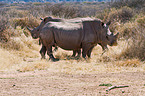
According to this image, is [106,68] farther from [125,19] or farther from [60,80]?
[125,19]

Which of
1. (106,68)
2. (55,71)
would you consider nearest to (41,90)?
(55,71)

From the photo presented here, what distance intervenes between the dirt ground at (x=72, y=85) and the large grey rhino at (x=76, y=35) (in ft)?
9.55

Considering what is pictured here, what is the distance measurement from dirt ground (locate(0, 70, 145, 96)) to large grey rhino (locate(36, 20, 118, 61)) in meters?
2.91

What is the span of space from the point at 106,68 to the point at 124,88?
288cm

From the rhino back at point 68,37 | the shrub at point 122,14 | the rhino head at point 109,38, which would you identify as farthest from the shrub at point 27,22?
the rhino head at point 109,38

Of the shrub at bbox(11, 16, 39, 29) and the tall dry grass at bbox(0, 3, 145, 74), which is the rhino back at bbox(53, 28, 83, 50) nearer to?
the tall dry grass at bbox(0, 3, 145, 74)

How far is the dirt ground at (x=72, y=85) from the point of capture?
539 cm

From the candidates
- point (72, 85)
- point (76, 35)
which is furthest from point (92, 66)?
point (72, 85)

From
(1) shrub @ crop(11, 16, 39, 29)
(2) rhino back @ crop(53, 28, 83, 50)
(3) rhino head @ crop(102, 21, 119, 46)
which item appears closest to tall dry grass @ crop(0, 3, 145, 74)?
(3) rhino head @ crop(102, 21, 119, 46)

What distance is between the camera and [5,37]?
13.1m

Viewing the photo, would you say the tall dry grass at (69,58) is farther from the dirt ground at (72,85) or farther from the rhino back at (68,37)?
the dirt ground at (72,85)

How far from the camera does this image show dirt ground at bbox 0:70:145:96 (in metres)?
5.39

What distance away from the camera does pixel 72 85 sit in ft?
20.4

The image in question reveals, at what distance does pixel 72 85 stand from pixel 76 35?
15.0 ft
